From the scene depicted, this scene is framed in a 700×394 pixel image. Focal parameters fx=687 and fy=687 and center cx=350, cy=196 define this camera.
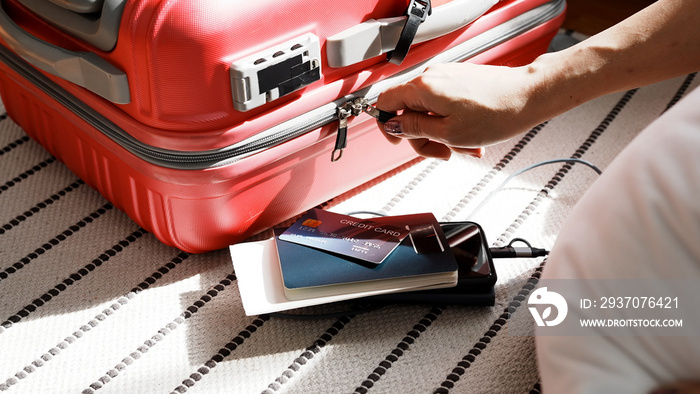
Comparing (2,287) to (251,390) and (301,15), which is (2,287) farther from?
(301,15)

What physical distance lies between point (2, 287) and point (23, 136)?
36 cm

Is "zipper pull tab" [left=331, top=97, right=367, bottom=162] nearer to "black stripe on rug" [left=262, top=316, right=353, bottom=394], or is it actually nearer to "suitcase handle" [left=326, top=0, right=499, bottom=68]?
"suitcase handle" [left=326, top=0, right=499, bottom=68]

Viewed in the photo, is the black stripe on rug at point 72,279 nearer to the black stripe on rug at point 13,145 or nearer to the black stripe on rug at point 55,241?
the black stripe on rug at point 55,241

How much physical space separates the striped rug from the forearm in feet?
0.83

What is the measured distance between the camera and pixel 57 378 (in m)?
0.77

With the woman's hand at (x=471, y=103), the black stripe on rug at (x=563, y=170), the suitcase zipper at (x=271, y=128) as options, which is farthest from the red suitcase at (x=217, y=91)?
the black stripe on rug at (x=563, y=170)

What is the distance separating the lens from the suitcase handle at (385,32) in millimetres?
847

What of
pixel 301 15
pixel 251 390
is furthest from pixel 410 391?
pixel 301 15

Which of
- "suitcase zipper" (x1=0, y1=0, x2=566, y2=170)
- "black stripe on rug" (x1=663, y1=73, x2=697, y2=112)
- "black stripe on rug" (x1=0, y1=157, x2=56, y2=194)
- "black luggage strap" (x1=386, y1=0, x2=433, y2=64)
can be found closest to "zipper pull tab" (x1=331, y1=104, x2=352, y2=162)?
"suitcase zipper" (x1=0, y1=0, x2=566, y2=170)

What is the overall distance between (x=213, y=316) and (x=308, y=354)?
0.44 feet

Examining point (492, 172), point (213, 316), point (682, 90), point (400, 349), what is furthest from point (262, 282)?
point (682, 90)

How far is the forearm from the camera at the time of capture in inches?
30.0

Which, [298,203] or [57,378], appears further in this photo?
[298,203]

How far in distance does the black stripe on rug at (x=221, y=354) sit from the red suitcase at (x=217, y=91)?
5.4 inches
